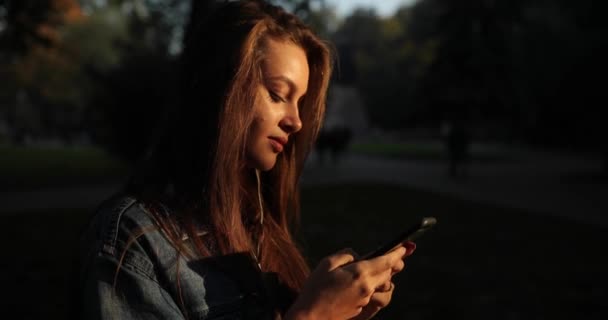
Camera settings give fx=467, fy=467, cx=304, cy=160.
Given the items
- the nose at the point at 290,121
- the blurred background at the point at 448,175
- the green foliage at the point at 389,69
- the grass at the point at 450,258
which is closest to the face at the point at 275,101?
the nose at the point at 290,121

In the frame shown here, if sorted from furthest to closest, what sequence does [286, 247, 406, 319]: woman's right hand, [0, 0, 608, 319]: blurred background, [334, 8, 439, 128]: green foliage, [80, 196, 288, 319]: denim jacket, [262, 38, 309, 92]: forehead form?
[334, 8, 439, 128]: green foliage
[0, 0, 608, 319]: blurred background
[262, 38, 309, 92]: forehead
[286, 247, 406, 319]: woman's right hand
[80, 196, 288, 319]: denim jacket

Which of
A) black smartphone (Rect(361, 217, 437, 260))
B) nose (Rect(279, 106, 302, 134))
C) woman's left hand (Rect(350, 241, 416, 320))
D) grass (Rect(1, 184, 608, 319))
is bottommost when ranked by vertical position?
grass (Rect(1, 184, 608, 319))

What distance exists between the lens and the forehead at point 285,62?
1.42 meters

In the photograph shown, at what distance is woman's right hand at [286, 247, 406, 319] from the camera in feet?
4.06

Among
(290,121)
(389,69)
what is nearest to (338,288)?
(290,121)

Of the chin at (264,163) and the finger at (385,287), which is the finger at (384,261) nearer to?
the finger at (385,287)

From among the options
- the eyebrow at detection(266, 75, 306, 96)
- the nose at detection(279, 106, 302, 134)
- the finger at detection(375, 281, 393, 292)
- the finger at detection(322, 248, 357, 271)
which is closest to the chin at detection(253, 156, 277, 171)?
the nose at detection(279, 106, 302, 134)

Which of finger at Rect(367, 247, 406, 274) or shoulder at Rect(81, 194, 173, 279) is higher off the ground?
shoulder at Rect(81, 194, 173, 279)

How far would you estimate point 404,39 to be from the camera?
4447 cm

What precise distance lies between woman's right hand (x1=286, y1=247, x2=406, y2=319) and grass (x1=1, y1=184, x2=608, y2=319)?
159 centimetres

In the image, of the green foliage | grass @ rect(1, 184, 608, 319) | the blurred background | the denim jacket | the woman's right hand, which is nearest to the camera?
the denim jacket

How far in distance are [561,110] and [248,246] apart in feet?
58.8

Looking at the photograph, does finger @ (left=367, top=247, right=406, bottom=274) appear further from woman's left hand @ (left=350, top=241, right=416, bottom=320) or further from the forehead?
the forehead

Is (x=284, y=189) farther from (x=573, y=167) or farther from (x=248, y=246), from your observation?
(x=573, y=167)
